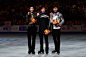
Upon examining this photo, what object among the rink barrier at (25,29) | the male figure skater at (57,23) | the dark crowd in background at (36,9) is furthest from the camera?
the dark crowd in background at (36,9)

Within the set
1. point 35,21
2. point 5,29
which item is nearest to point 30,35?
point 35,21

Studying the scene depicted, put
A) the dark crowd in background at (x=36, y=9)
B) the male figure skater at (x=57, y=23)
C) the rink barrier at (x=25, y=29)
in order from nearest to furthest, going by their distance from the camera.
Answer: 1. the male figure skater at (x=57, y=23)
2. the rink barrier at (x=25, y=29)
3. the dark crowd in background at (x=36, y=9)

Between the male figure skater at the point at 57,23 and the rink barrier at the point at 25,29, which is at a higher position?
the male figure skater at the point at 57,23

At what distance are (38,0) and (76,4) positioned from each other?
20.0ft

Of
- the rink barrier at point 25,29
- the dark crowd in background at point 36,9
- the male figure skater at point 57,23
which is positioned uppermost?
the dark crowd in background at point 36,9

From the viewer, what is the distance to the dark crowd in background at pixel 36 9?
27.0 m

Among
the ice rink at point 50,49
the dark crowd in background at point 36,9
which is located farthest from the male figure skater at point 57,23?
the dark crowd in background at point 36,9

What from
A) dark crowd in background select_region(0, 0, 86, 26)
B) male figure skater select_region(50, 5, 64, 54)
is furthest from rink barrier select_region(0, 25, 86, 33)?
male figure skater select_region(50, 5, 64, 54)

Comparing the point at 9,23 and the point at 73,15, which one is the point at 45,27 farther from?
the point at 73,15

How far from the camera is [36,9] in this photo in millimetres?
28094

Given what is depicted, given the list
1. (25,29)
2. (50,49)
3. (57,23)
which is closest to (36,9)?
(25,29)

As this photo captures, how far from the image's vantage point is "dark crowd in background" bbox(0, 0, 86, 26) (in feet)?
88.7

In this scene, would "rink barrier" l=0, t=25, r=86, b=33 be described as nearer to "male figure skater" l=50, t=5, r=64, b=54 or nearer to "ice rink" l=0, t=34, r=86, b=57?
"ice rink" l=0, t=34, r=86, b=57

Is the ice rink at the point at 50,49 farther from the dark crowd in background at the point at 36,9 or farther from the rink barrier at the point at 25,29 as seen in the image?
the dark crowd in background at the point at 36,9
